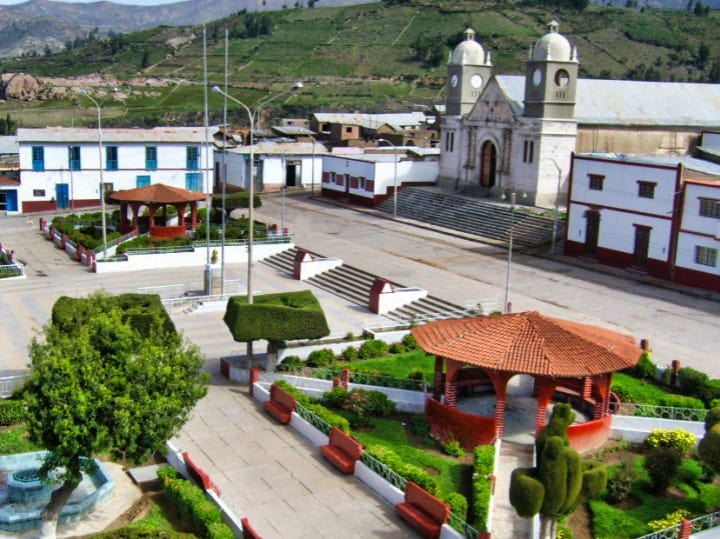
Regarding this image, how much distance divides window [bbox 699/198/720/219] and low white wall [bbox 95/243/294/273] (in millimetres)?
21023

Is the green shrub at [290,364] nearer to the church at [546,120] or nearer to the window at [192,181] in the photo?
A: the church at [546,120]

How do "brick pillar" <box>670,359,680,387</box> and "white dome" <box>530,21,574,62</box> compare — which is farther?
"white dome" <box>530,21,574,62</box>

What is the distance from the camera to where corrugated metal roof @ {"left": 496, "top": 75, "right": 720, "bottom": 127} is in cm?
5731

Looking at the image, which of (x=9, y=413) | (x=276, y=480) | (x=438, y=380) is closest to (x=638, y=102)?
(x=438, y=380)

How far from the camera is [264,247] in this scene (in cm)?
4678

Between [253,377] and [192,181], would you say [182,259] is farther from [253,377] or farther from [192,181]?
[192,181]

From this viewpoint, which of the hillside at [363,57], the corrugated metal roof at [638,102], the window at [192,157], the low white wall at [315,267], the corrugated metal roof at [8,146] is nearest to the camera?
the low white wall at [315,267]

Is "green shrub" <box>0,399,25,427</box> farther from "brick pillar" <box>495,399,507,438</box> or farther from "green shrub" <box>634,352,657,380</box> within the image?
"green shrub" <box>634,352,657,380</box>

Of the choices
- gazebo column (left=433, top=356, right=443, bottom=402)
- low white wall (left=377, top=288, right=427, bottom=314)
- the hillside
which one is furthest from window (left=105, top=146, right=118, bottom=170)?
the hillside

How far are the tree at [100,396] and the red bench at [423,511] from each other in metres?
5.17

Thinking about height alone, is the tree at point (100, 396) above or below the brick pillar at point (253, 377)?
above

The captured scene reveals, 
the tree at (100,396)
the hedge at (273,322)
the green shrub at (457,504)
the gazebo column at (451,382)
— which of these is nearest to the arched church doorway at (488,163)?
the hedge at (273,322)

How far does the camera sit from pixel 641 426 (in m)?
23.4

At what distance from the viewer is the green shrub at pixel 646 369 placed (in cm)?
2734
